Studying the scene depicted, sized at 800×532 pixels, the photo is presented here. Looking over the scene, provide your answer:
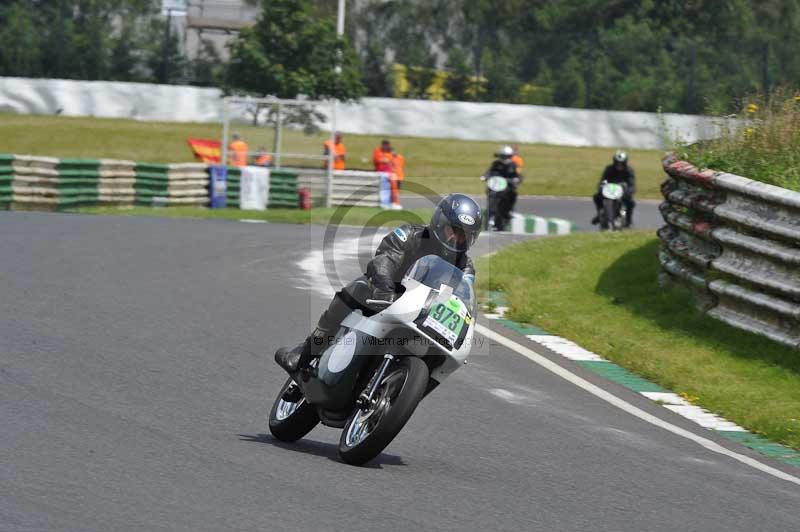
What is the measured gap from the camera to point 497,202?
24.1m

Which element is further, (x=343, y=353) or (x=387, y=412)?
(x=343, y=353)

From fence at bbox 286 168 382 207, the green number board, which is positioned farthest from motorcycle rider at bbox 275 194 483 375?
fence at bbox 286 168 382 207

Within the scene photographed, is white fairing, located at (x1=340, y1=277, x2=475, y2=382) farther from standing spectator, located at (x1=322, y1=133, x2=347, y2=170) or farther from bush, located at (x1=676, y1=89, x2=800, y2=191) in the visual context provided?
standing spectator, located at (x1=322, y1=133, x2=347, y2=170)

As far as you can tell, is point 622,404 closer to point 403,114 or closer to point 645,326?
point 645,326

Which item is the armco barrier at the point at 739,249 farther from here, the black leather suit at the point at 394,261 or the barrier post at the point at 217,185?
the barrier post at the point at 217,185

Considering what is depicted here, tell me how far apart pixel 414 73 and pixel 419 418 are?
36.2 metres

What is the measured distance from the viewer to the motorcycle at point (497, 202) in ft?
78.6

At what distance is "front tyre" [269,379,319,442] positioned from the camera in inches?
273

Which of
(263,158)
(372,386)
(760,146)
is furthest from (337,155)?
(372,386)

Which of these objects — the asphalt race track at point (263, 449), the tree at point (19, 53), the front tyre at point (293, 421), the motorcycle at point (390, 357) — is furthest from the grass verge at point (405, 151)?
the motorcycle at point (390, 357)

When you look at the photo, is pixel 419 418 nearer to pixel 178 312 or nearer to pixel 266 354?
pixel 266 354

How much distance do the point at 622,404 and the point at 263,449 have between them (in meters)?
2.88

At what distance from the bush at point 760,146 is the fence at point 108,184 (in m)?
13.3

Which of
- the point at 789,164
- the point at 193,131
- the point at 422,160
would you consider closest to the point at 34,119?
the point at 193,131
